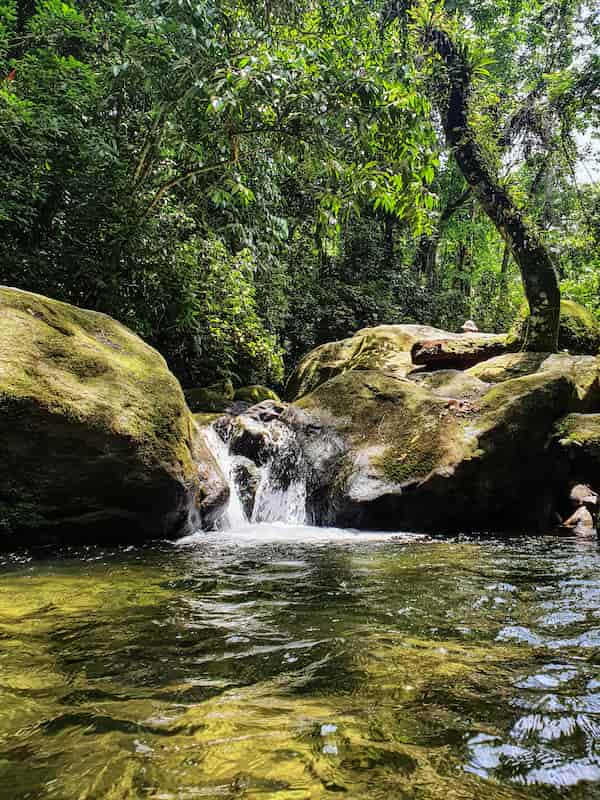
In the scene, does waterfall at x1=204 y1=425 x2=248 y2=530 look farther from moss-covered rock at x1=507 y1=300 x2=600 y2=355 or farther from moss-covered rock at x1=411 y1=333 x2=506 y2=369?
moss-covered rock at x1=507 y1=300 x2=600 y2=355

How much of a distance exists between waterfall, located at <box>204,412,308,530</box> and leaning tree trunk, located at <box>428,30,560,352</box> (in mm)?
5182

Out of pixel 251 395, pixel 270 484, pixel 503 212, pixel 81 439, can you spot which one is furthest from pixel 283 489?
pixel 503 212

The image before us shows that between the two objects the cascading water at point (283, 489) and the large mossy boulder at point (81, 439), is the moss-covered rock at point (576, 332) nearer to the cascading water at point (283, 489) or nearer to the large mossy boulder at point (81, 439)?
the cascading water at point (283, 489)

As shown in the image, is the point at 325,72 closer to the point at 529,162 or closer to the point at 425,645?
the point at 425,645

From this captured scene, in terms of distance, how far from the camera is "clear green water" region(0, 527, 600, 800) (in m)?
1.27

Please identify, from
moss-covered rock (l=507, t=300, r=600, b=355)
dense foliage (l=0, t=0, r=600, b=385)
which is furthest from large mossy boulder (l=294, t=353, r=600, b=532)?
moss-covered rock (l=507, t=300, r=600, b=355)

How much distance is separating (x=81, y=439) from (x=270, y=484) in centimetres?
348

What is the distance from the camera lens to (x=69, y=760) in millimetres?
1349

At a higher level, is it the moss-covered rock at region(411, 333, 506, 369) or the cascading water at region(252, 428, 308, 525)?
the moss-covered rock at region(411, 333, 506, 369)

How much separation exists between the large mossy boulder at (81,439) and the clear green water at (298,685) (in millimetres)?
1010

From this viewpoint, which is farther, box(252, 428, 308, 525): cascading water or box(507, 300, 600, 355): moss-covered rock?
box(507, 300, 600, 355): moss-covered rock

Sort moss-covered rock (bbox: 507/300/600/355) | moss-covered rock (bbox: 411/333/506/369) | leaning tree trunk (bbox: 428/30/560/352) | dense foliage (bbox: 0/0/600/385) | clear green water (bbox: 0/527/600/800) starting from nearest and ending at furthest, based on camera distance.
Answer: clear green water (bbox: 0/527/600/800)
dense foliage (bbox: 0/0/600/385)
leaning tree trunk (bbox: 428/30/560/352)
moss-covered rock (bbox: 411/333/506/369)
moss-covered rock (bbox: 507/300/600/355)

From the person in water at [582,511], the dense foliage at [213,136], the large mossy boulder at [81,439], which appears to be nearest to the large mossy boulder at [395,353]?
the dense foliage at [213,136]

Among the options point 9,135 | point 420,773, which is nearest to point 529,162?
point 9,135
